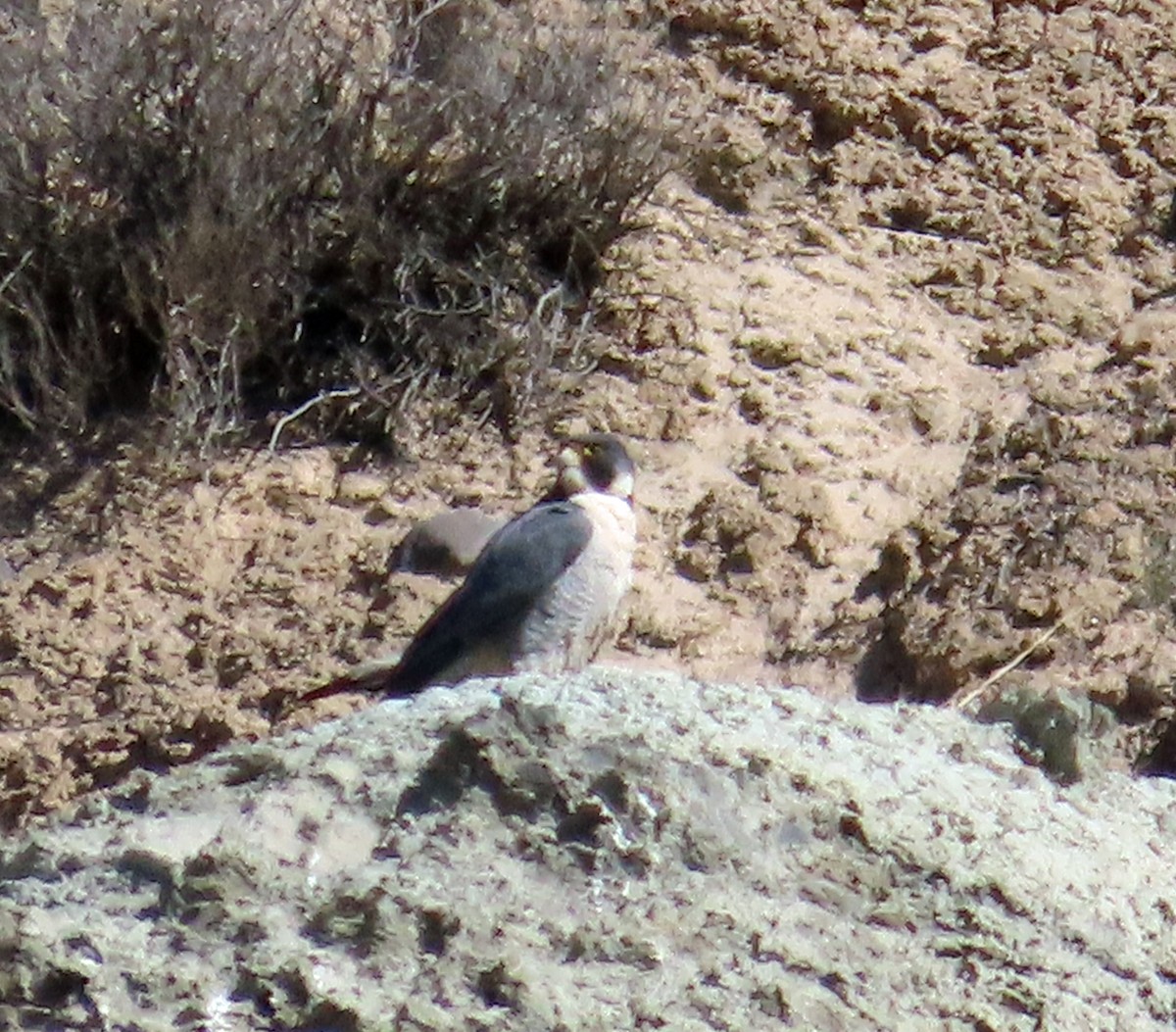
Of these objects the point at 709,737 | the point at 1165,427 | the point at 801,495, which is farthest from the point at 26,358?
the point at 709,737

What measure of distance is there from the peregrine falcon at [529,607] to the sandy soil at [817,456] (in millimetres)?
369

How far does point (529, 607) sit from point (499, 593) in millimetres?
78

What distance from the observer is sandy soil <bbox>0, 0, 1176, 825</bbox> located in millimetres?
5430

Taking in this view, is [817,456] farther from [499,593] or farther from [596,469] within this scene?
[499,593]

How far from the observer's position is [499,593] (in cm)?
523

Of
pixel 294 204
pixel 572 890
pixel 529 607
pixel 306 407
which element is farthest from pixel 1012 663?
pixel 572 890

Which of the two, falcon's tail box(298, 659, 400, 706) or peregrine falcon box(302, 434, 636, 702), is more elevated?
peregrine falcon box(302, 434, 636, 702)

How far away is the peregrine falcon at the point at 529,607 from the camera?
17.0 feet

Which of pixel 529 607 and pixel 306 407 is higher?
pixel 306 407

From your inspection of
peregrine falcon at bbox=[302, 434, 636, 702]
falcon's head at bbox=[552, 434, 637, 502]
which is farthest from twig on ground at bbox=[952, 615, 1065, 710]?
falcon's head at bbox=[552, 434, 637, 502]

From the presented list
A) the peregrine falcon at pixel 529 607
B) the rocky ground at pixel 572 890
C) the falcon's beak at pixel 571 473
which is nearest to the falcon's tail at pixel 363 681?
the peregrine falcon at pixel 529 607

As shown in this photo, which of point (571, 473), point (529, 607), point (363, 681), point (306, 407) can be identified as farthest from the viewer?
point (306, 407)

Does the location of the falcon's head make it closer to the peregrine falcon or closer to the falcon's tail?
the peregrine falcon

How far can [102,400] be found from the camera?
6.03m
